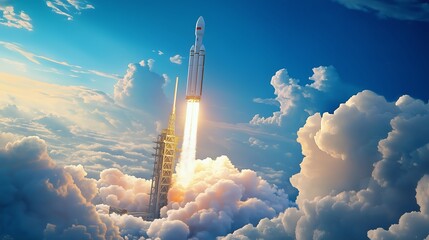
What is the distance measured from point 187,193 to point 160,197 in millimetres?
7609

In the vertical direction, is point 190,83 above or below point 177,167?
above

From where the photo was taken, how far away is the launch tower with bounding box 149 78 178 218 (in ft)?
344

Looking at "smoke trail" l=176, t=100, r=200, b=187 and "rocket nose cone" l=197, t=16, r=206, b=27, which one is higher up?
"rocket nose cone" l=197, t=16, r=206, b=27

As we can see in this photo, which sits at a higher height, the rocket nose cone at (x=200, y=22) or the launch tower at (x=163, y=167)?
the rocket nose cone at (x=200, y=22)

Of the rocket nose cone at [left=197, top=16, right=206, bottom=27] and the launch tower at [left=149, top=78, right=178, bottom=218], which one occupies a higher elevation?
the rocket nose cone at [left=197, top=16, right=206, bottom=27]

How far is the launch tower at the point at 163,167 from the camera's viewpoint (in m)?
105

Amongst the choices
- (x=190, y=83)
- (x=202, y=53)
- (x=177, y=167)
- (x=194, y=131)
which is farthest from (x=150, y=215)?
(x=202, y=53)

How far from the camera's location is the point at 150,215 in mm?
103688

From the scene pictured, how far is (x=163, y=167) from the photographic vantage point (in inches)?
4144

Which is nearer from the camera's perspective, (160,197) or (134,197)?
(160,197)

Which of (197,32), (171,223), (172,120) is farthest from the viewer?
(172,120)

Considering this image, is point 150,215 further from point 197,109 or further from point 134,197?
point 197,109

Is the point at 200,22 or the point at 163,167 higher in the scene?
the point at 200,22

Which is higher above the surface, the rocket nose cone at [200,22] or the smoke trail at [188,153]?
the rocket nose cone at [200,22]
